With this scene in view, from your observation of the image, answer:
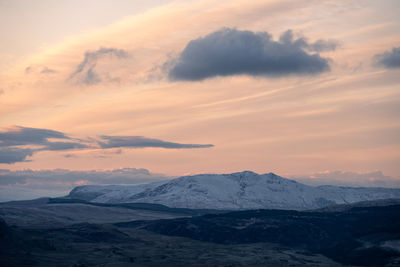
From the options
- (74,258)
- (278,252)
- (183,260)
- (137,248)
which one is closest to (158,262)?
(183,260)

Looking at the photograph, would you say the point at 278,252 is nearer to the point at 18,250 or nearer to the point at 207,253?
the point at 207,253

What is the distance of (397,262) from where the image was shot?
15325 cm

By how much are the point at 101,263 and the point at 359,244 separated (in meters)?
103

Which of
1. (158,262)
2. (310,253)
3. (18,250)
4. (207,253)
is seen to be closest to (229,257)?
(207,253)

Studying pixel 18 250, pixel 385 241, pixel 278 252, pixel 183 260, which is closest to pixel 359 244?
pixel 385 241

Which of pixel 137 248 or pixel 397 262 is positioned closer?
pixel 397 262

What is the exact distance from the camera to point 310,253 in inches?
7485

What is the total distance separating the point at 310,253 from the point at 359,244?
21.8m

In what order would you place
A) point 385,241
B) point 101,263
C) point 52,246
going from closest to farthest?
point 101,263 → point 52,246 → point 385,241

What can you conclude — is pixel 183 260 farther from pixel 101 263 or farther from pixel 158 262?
pixel 101 263

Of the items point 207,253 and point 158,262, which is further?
point 207,253

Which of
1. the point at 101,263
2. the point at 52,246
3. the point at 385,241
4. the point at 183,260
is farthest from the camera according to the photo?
the point at 385,241

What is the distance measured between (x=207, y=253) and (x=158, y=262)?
29838 mm

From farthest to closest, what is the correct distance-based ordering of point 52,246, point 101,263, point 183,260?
point 52,246
point 183,260
point 101,263
